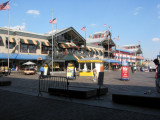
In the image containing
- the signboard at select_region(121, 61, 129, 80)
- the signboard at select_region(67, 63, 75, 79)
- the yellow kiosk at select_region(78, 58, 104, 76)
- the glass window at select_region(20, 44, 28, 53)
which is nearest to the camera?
the signboard at select_region(121, 61, 129, 80)

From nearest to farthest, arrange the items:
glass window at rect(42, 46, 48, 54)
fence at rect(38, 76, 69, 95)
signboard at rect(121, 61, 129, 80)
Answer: fence at rect(38, 76, 69, 95), signboard at rect(121, 61, 129, 80), glass window at rect(42, 46, 48, 54)

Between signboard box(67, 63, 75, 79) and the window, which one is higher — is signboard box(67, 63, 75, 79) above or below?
below

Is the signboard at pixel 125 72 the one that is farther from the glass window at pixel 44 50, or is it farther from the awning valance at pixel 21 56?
the glass window at pixel 44 50

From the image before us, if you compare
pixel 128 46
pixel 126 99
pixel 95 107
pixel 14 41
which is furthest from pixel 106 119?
pixel 128 46

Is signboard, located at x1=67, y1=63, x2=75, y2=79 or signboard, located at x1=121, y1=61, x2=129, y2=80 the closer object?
signboard, located at x1=121, y1=61, x2=129, y2=80

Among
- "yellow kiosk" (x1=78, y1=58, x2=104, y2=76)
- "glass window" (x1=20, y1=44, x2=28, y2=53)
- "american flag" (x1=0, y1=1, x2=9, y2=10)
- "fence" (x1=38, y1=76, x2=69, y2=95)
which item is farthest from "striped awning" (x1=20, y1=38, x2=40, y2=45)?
"fence" (x1=38, y1=76, x2=69, y2=95)

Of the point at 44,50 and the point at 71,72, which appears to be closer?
the point at 71,72

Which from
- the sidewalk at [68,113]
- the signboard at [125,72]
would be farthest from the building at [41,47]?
the sidewalk at [68,113]

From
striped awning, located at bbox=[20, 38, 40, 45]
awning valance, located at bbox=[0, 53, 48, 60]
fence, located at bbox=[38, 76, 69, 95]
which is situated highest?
striped awning, located at bbox=[20, 38, 40, 45]

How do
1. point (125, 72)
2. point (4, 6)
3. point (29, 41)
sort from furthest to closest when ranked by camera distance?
point (29, 41) → point (4, 6) → point (125, 72)

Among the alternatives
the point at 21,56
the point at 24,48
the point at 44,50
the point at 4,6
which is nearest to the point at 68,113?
the point at 4,6

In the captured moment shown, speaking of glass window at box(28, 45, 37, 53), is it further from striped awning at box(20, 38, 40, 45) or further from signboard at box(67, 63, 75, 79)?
signboard at box(67, 63, 75, 79)

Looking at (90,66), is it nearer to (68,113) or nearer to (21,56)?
(21,56)

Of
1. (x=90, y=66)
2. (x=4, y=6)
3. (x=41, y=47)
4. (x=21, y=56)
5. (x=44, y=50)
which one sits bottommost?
(x=90, y=66)
